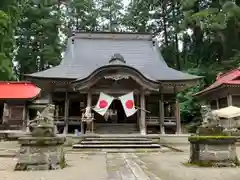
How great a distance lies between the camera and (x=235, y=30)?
88.7ft

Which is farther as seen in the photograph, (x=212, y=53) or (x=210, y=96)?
(x=212, y=53)

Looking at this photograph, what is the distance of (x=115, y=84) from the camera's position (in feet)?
53.9

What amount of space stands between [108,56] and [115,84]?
4350mm

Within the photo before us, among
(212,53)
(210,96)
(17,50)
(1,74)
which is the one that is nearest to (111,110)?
(210,96)

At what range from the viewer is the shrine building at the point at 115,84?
610 inches

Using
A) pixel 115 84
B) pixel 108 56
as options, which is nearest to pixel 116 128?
pixel 115 84

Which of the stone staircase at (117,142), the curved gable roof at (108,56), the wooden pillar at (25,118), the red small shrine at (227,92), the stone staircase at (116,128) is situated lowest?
the stone staircase at (117,142)

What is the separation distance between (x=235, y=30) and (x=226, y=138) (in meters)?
22.5

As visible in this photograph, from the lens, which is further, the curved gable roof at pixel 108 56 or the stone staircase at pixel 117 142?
the curved gable roof at pixel 108 56

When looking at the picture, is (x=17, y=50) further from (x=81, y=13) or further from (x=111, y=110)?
(x=111, y=110)

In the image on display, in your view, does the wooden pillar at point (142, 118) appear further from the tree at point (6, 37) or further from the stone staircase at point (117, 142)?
the tree at point (6, 37)

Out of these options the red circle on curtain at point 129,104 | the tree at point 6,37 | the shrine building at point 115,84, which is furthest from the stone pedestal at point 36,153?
the tree at point 6,37

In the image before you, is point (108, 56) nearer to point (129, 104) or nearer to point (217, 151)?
point (129, 104)

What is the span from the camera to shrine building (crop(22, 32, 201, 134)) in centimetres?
1549
